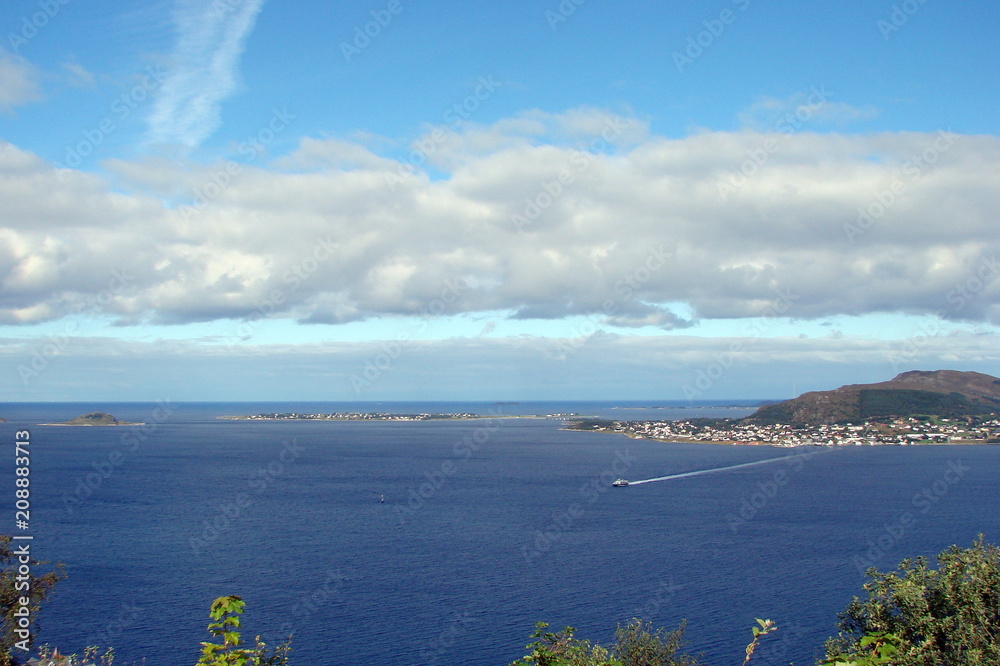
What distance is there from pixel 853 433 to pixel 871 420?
41.3ft

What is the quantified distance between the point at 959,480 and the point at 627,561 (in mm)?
58681

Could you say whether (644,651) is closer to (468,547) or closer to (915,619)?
(915,619)

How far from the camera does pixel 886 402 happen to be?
165m

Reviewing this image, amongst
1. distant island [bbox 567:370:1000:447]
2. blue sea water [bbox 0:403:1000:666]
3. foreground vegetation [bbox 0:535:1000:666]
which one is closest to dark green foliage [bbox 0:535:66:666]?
foreground vegetation [bbox 0:535:1000:666]

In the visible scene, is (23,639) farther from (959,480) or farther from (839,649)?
(959,480)

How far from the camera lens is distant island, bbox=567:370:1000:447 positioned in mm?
141000

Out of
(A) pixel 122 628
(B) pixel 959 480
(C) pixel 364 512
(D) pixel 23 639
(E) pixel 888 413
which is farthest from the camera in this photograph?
(E) pixel 888 413

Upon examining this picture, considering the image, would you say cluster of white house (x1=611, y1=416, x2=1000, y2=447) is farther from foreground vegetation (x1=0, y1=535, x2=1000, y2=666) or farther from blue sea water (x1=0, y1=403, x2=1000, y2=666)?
foreground vegetation (x1=0, y1=535, x2=1000, y2=666)

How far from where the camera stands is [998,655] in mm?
13289

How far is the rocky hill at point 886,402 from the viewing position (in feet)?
525

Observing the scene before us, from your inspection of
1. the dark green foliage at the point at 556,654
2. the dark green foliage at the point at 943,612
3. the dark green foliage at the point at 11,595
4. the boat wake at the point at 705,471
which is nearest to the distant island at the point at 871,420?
the boat wake at the point at 705,471

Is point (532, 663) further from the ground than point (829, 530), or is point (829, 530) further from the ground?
point (532, 663)

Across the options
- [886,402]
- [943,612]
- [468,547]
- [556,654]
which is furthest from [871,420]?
[556,654]

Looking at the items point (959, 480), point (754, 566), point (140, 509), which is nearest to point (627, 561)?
point (754, 566)
